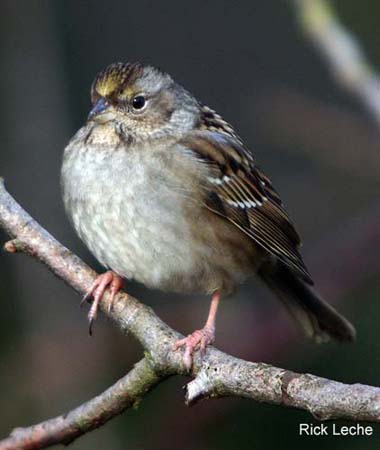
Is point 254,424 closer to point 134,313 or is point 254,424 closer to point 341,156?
point 341,156

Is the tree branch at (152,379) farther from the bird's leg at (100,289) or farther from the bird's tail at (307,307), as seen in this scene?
the bird's tail at (307,307)

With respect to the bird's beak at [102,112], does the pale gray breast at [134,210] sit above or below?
below

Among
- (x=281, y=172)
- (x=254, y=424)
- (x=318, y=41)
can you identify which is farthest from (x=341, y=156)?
(x=318, y=41)

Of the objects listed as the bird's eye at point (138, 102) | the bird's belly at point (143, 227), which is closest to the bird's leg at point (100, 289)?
the bird's belly at point (143, 227)

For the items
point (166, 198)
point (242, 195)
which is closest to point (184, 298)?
point (242, 195)

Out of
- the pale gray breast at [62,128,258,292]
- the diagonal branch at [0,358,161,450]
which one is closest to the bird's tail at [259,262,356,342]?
the pale gray breast at [62,128,258,292]

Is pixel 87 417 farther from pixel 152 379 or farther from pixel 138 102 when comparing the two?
pixel 138 102
